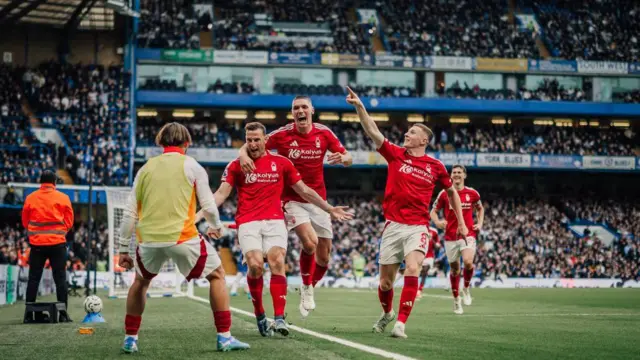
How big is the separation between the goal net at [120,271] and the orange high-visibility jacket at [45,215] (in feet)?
16.4

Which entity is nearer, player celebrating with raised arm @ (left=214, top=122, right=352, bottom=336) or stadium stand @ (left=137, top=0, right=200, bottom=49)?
player celebrating with raised arm @ (left=214, top=122, right=352, bottom=336)

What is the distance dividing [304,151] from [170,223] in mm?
3916

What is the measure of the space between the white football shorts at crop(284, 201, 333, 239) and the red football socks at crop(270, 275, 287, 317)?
1.77 meters

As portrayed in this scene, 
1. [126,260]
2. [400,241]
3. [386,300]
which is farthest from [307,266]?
[126,260]

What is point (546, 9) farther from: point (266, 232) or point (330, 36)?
point (266, 232)

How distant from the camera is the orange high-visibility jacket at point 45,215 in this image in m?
14.4

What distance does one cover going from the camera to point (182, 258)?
26.9 feet

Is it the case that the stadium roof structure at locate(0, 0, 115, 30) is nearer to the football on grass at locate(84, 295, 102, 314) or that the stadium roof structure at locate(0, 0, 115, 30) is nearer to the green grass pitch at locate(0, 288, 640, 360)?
the football on grass at locate(84, 295, 102, 314)

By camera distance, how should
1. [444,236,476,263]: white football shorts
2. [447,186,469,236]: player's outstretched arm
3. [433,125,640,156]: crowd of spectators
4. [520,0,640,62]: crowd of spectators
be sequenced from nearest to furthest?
1. [447,186,469,236]: player's outstretched arm
2. [444,236,476,263]: white football shorts
3. [433,125,640,156]: crowd of spectators
4. [520,0,640,62]: crowd of spectators

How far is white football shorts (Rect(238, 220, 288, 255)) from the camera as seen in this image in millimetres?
9992

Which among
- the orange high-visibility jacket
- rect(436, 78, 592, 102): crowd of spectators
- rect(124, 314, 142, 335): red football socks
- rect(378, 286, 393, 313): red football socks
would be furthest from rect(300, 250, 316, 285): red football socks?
rect(436, 78, 592, 102): crowd of spectators

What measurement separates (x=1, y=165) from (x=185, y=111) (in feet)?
60.3

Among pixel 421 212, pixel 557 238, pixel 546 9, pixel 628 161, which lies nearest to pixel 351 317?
pixel 421 212

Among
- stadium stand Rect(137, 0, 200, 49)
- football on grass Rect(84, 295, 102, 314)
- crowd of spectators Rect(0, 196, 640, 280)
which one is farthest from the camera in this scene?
stadium stand Rect(137, 0, 200, 49)
